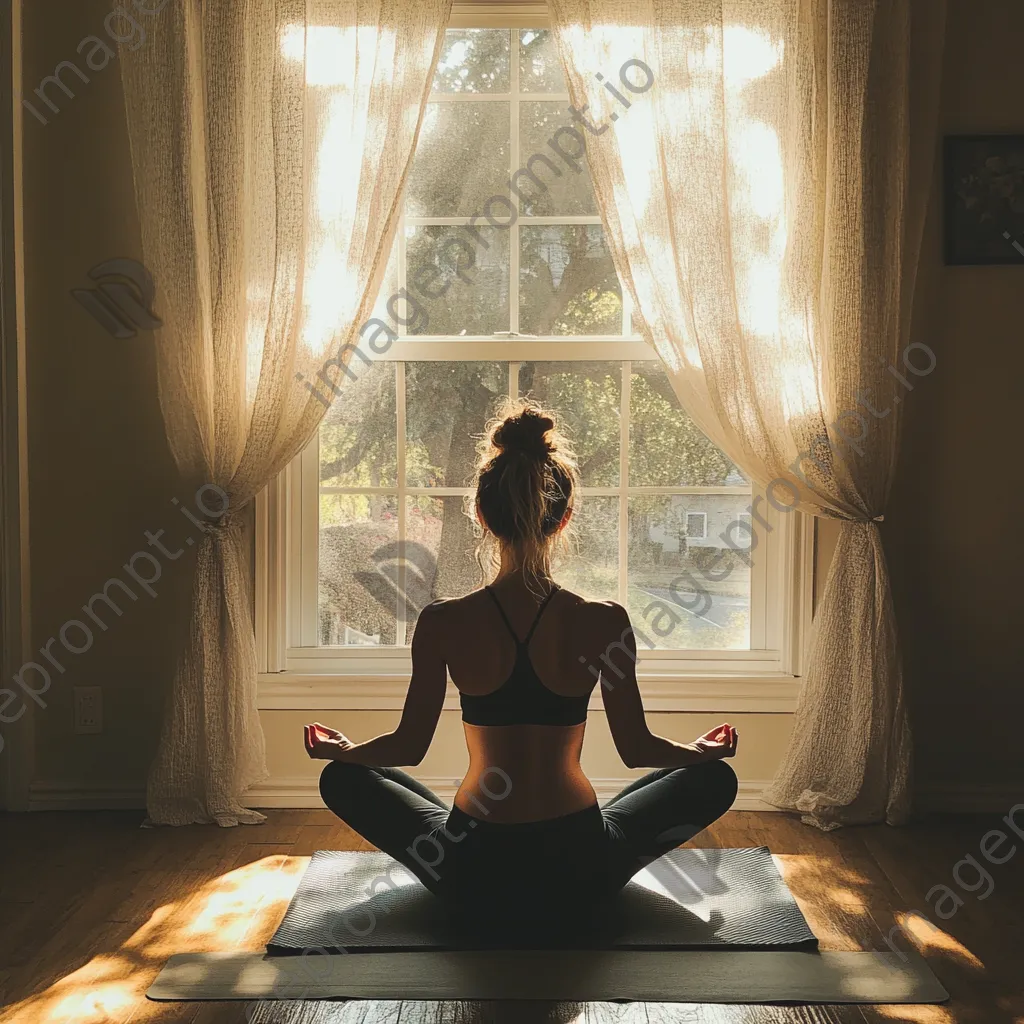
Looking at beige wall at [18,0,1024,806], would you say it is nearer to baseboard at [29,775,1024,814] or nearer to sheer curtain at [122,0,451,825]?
baseboard at [29,775,1024,814]

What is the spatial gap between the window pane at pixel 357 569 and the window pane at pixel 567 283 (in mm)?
755

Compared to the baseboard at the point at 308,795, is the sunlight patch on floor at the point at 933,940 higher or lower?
lower

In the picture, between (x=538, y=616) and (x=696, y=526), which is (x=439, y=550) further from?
(x=538, y=616)

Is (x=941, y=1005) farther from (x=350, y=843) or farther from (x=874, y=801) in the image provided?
(x=350, y=843)

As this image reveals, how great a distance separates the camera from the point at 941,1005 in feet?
7.34

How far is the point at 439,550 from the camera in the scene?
367cm

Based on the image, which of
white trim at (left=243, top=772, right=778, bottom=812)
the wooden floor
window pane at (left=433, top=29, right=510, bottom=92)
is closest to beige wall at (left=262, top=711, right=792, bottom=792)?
white trim at (left=243, top=772, right=778, bottom=812)

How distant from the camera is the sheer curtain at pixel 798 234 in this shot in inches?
130

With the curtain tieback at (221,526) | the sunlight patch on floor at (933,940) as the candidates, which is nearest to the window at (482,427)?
the curtain tieback at (221,526)

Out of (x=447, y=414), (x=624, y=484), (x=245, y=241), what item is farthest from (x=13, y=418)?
(x=624, y=484)

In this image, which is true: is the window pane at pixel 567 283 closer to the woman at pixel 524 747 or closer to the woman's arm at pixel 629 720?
the woman at pixel 524 747

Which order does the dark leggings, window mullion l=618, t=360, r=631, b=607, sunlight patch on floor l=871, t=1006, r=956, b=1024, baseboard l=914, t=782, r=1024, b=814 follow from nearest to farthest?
sunlight patch on floor l=871, t=1006, r=956, b=1024, the dark leggings, baseboard l=914, t=782, r=1024, b=814, window mullion l=618, t=360, r=631, b=607

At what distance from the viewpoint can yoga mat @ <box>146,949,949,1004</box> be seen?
7.41 ft

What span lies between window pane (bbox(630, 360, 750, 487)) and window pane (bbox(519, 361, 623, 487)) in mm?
67
